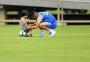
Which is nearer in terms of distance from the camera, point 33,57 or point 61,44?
point 33,57

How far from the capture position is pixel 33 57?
9.98m

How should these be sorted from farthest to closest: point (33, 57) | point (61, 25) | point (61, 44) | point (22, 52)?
point (61, 25) → point (61, 44) → point (22, 52) → point (33, 57)

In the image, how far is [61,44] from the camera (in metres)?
12.9

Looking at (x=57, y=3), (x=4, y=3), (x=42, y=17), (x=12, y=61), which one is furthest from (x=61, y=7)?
(x=12, y=61)

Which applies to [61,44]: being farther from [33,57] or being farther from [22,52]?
[33,57]

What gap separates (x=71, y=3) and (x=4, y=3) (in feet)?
11.1

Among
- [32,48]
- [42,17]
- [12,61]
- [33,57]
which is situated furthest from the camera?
[42,17]

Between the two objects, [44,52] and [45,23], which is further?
[45,23]

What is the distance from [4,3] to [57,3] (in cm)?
266

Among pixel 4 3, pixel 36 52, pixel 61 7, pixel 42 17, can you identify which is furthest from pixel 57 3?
pixel 36 52

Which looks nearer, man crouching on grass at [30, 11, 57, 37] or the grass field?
the grass field

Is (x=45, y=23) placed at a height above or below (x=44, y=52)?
below

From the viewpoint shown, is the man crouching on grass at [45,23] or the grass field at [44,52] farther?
the man crouching on grass at [45,23]

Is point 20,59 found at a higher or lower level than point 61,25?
higher
